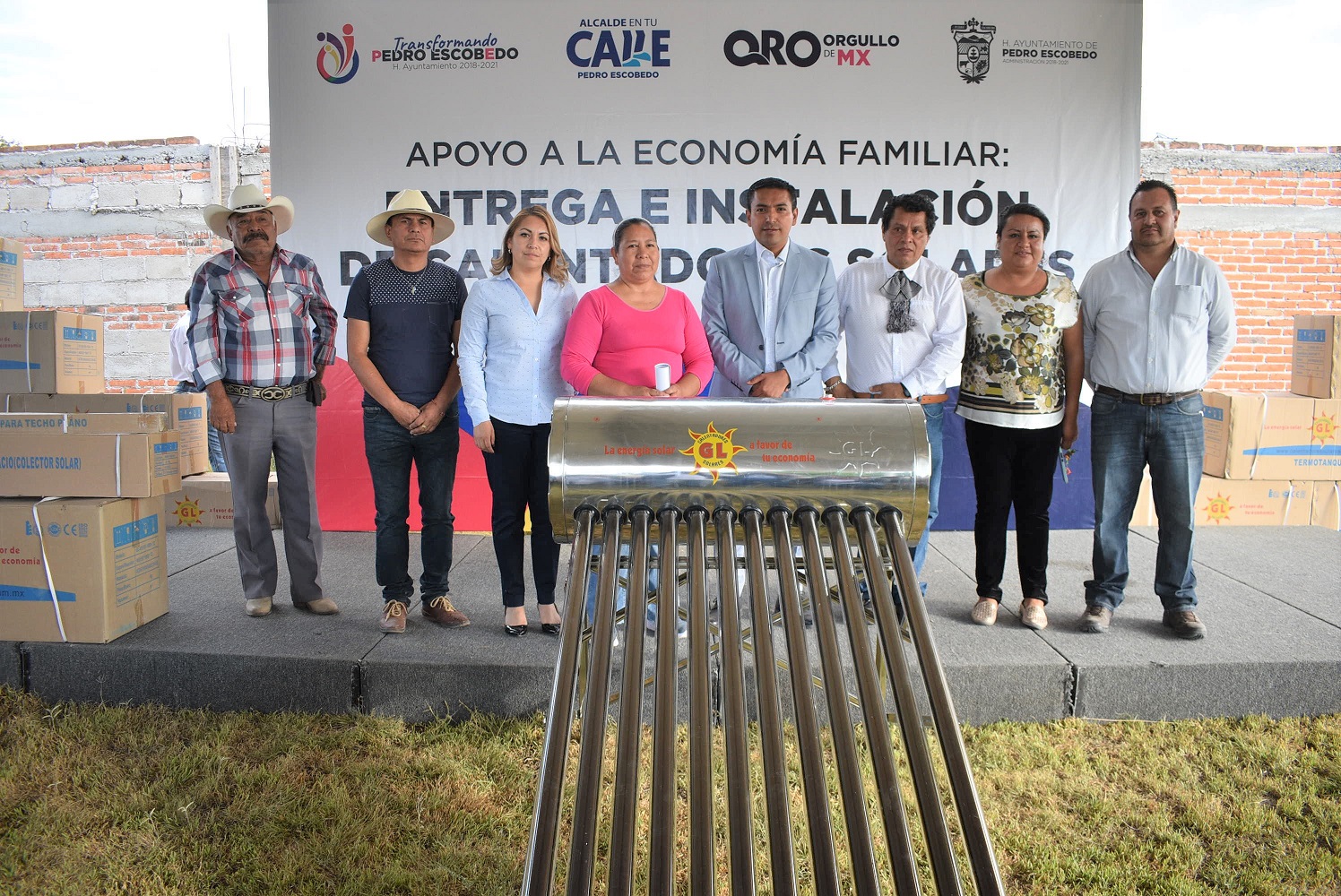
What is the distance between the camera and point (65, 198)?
7426 millimetres

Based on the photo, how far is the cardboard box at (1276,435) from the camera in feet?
16.5

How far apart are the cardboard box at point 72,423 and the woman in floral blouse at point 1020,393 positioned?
125 inches

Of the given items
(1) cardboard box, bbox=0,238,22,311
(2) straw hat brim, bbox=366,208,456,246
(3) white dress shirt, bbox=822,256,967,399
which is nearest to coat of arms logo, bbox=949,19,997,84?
(3) white dress shirt, bbox=822,256,967,399

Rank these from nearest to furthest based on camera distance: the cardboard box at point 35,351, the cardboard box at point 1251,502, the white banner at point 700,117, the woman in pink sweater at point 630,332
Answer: the woman in pink sweater at point 630,332, the cardboard box at point 35,351, the white banner at point 700,117, the cardboard box at point 1251,502

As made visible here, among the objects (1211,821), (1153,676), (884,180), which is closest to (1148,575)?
(1153,676)

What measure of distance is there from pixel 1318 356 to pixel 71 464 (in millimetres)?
6166

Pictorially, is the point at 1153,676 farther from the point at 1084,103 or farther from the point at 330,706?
the point at 1084,103

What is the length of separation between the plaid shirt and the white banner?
60.5 inches

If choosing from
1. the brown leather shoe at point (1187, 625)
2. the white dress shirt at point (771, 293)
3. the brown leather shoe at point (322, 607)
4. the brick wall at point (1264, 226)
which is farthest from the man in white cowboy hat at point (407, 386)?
the brick wall at point (1264, 226)

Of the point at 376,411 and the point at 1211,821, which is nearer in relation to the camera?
the point at 1211,821

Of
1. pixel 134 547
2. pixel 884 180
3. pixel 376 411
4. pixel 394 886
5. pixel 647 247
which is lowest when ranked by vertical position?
pixel 394 886

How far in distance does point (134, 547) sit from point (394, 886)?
6.40ft

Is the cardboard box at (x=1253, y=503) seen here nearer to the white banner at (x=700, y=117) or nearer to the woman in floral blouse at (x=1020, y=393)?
the white banner at (x=700, y=117)

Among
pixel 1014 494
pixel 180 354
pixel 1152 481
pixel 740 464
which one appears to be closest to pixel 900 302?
pixel 1014 494
